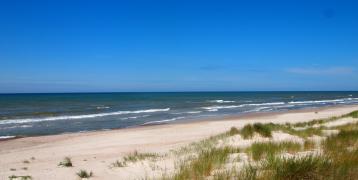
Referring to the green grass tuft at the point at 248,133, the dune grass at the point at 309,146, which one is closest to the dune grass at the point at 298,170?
the dune grass at the point at 309,146

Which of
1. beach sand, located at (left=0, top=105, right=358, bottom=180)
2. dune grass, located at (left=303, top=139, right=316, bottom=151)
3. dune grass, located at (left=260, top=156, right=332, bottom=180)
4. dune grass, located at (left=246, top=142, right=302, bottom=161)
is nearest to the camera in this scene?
dune grass, located at (left=260, top=156, right=332, bottom=180)

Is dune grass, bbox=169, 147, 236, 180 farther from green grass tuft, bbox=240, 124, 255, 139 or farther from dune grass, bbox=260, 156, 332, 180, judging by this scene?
green grass tuft, bbox=240, 124, 255, 139

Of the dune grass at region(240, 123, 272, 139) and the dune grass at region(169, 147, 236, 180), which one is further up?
the dune grass at region(169, 147, 236, 180)

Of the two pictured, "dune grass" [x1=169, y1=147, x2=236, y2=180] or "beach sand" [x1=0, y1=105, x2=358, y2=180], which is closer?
"dune grass" [x1=169, y1=147, x2=236, y2=180]

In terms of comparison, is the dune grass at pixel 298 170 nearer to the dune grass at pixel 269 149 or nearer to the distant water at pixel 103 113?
the dune grass at pixel 269 149

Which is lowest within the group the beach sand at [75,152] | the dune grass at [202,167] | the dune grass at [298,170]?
the beach sand at [75,152]

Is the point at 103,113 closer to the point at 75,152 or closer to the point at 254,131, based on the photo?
the point at 75,152

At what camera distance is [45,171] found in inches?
333

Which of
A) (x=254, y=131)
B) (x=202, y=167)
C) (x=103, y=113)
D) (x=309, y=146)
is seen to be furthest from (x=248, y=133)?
(x=103, y=113)

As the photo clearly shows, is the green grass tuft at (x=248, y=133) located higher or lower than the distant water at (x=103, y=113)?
higher

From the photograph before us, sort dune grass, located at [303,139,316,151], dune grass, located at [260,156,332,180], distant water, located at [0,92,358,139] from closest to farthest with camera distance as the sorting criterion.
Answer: dune grass, located at [260,156,332,180] → dune grass, located at [303,139,316,151] → distant water, located at [0,92,358,139]

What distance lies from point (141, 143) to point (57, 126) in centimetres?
1181

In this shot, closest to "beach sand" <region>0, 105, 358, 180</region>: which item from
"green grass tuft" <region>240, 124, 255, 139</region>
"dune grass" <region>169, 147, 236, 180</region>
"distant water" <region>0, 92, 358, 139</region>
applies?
"dune grass" <region>169, 147, 236, 180</region>

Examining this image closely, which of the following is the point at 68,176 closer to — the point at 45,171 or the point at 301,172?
the point at 45,171
